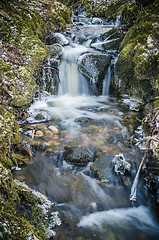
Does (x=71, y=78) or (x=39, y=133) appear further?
(x=71, y=78)

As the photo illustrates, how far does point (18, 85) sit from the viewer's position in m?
5.18

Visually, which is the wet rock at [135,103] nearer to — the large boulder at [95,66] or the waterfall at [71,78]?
the large boulder at [95,66]

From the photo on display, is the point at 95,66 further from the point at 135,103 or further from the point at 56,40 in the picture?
the point at 56,40

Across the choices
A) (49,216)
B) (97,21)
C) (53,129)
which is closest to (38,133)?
(53,129)

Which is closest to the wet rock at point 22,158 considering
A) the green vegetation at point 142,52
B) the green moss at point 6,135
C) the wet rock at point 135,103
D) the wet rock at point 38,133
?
the green moss at point 6,135

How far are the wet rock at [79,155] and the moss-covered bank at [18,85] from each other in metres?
1.13

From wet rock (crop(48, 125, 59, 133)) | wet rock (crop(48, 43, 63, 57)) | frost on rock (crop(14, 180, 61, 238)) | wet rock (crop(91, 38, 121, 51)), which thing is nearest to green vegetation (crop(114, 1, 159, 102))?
wet rock (crop(91, 38, 121, 51))

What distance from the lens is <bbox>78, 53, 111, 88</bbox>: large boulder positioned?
7590 mm

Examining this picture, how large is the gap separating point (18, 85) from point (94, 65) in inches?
Result: 145

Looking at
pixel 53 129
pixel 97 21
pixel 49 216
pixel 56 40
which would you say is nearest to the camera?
pixel 49 216

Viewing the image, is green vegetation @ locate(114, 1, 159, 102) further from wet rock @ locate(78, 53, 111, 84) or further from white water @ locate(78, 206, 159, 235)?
white water @ locate(78, 206, 159, 235)

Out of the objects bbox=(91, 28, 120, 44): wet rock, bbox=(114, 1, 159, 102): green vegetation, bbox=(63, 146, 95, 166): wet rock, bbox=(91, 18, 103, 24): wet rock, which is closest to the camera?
bbox=(63, 146, 95, 166): wet rock

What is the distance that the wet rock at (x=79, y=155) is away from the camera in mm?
3848

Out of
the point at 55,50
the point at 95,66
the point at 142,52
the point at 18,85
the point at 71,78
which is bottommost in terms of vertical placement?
the point at 18,85
